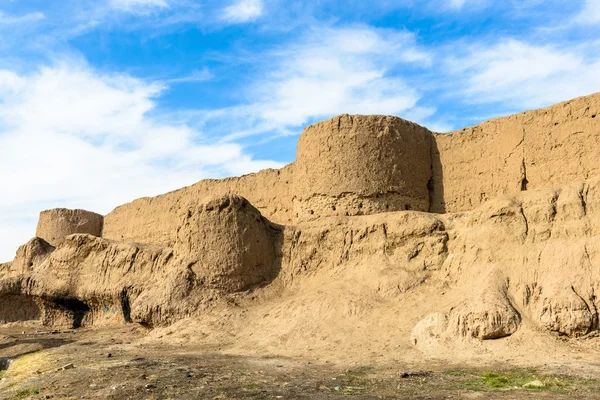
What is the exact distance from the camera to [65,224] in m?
28.4

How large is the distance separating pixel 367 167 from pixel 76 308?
9.70 meters

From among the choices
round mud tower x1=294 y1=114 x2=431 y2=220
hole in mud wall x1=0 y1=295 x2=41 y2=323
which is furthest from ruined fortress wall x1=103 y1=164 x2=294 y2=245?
hole in mud wall x1=0 y1=295 x2=41 y2=323

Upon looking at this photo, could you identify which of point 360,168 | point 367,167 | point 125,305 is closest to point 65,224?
point 125,305

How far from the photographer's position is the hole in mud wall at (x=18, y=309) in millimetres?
20484

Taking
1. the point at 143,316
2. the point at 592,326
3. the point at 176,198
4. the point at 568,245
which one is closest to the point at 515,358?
the point at 592,326

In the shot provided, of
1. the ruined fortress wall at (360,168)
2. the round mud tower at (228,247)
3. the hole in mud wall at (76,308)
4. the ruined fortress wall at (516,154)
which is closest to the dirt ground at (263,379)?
the round mud tower at (228,247)

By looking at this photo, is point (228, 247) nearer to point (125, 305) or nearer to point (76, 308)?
point (125, 305)

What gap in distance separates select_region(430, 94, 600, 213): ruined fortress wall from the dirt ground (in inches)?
231

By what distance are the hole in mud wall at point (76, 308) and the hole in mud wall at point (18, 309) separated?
305cm

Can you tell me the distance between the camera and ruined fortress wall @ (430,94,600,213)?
12781 mm

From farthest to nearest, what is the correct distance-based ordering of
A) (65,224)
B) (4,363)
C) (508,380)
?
(65,224)
(4,363)
(508,380)

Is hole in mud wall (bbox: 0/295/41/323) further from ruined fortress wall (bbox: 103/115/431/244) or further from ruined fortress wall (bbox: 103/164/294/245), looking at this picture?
ruined fortress wall (bbox: 103/115/431/244)

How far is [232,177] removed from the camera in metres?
20.0

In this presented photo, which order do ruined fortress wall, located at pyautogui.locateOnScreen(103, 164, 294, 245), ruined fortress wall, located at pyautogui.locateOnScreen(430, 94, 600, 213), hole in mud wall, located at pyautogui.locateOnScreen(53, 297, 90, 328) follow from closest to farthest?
ruined fortress wall, located at pyautogui.locateOnScreen(430, 94, 600, 213) → hole in mud wall, located at pyautogui.locateOnScreen(53, 297, 90, 328) → ruined fortress wall, located at pyautogui.locateOnScreen(103, 164, 294, 245)
